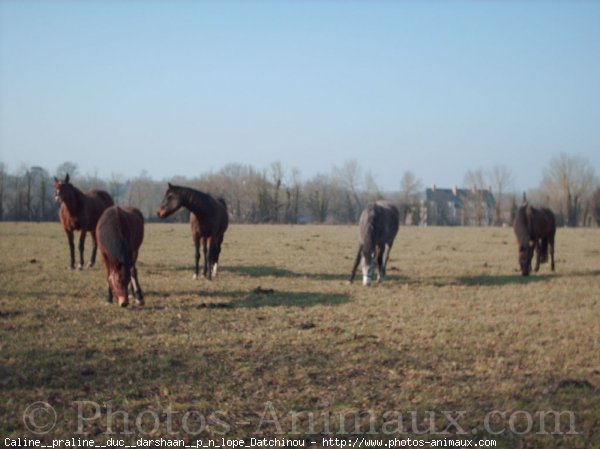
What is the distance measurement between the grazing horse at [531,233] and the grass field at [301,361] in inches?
93.2

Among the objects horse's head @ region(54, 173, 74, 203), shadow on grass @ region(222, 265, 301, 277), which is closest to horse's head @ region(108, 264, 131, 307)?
shadow on grass @ region(222, 265, 301, 277)

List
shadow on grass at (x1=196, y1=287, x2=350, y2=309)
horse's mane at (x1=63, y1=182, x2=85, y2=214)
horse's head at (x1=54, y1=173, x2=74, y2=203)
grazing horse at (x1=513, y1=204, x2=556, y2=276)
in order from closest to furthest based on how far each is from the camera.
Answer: shadow on grass at (x1=196, y1=287, x2=350, y2=309)
horse's head at (x1=54, y1=173, x2=74, y2=203)
horse's mane at (x1=63, y1=182, x2=85, y2=214)
grazing horse at (x1=513, y1=204, x2=556, y2=276)

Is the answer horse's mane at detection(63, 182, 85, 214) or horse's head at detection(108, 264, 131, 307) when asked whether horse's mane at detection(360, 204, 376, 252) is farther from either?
horse's mane at detection(63, 182, 85, 214)

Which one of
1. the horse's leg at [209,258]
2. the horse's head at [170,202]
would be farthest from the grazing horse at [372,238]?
the horse's head at [170,202]

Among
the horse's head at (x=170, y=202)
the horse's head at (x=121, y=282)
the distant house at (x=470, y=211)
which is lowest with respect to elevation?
the horse's head at (x=121, y=282)

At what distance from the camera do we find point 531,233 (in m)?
14.8

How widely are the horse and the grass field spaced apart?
14.8 inches

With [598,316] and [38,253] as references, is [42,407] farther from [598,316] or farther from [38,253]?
[38,253]

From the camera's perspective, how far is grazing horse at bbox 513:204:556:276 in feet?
47.1

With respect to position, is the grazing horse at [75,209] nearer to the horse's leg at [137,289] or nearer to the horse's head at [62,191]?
the horse's head at [62,191]

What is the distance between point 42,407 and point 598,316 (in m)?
8.47

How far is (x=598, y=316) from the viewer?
9.06 meters

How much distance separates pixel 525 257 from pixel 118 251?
10.6m

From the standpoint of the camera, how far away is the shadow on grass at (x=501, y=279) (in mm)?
12898
